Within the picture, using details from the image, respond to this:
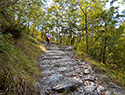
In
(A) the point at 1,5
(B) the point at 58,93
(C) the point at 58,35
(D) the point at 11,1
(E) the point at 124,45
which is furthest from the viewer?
(C) the point at 58,35

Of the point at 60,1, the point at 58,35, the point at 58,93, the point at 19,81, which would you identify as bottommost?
the point at 58,93

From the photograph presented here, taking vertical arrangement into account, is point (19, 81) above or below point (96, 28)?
below

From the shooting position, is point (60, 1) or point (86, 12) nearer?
point (86, 12)

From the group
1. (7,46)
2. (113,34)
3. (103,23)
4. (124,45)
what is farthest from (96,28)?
(7,46)

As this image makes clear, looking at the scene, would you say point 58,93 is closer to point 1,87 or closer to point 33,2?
point 1,87

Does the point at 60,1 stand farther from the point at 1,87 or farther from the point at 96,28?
the point at 1,87

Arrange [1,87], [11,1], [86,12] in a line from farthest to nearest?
[86,12] → [11,1] → [1,87]

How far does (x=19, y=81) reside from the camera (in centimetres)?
249

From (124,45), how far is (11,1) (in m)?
10.9

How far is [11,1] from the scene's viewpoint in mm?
3559

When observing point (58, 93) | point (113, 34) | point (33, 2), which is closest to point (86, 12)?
point (113, 34)

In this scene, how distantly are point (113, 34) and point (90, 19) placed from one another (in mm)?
2712

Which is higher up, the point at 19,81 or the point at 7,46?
the point at 7,46

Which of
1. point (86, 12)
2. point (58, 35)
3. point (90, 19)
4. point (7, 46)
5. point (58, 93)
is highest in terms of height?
point (86, 12)
